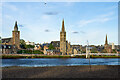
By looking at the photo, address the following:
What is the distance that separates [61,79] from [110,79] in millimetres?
6073

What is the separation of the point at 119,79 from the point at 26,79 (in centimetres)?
1159

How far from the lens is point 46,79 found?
78.1 feet

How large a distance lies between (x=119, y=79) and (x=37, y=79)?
33.4ft

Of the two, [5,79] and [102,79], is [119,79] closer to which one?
[102,79]

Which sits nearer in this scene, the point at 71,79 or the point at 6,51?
the point at 71,79

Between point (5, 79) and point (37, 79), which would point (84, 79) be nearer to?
point (37, 79)

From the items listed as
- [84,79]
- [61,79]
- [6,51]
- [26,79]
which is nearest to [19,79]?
[26,79]

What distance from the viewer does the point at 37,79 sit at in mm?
23828

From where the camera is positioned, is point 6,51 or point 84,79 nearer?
point 84,79

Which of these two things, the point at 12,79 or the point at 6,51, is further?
the point at 6,51

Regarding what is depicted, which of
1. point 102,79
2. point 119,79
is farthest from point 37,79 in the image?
point 119,79

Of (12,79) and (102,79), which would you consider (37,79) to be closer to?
(12,79)

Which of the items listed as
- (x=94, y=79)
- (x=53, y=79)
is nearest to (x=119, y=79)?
(x=94, y=79)

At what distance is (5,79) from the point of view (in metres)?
23.9
